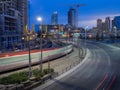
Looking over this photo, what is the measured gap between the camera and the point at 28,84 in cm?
2531

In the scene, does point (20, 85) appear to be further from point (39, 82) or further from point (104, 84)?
point (104, 84)

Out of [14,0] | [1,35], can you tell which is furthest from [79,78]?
→ [14,0]

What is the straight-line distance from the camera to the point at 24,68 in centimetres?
4119

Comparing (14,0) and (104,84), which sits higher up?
(14,0)

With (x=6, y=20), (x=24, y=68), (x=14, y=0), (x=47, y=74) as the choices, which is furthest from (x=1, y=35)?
(x=47, y=74)

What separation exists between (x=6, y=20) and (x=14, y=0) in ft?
92.0

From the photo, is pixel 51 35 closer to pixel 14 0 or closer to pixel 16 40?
pixel 14 0

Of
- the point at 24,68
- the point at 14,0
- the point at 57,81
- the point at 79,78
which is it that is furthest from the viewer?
the point at 14,0

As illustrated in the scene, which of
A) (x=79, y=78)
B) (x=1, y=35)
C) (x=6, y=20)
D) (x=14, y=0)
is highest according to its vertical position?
(x=14, y=0)

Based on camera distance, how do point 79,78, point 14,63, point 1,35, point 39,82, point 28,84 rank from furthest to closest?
point 1,35
point 14,63
point 79,78
point 39,82
point 28,84

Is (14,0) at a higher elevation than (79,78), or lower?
higher

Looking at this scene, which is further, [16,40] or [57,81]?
[16,40]

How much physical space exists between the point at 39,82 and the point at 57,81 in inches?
136

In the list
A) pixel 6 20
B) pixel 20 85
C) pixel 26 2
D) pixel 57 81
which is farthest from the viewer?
pixel 26 2
